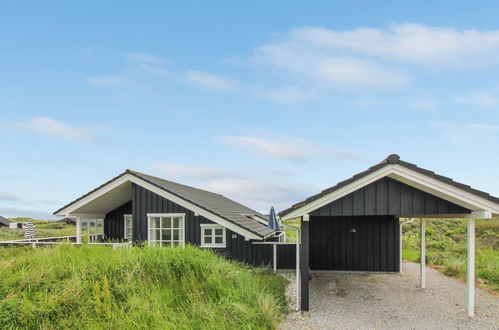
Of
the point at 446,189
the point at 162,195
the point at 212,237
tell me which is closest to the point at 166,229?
the point at 162,195

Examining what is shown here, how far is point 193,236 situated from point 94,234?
6.44 m

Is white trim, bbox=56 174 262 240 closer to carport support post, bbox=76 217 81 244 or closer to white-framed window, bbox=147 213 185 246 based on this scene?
white-framed window, bbox=147 213 185 246

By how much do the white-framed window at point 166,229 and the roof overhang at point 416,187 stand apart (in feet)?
24.1

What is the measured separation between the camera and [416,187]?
8.57m

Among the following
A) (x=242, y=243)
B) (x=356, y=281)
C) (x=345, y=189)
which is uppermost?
(x=345, y=189)

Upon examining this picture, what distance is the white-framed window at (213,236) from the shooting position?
14781 millimetres

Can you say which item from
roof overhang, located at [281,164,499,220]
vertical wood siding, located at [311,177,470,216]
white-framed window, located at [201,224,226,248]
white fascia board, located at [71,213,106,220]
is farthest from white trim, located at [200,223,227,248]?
vertical wood siding, located at [311,177,470,216]

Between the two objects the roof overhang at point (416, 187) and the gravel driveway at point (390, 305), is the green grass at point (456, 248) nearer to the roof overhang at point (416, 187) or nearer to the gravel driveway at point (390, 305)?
the gravel driveway at point (390, 305)

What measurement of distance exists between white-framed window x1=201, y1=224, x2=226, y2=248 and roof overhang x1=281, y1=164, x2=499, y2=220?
6.44 meters

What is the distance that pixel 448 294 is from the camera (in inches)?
438

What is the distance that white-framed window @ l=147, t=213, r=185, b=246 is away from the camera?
49.8ft

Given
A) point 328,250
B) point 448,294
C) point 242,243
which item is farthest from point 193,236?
point 448,294

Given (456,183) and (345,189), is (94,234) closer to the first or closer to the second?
(345,189)

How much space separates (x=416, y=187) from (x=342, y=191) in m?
1.65
